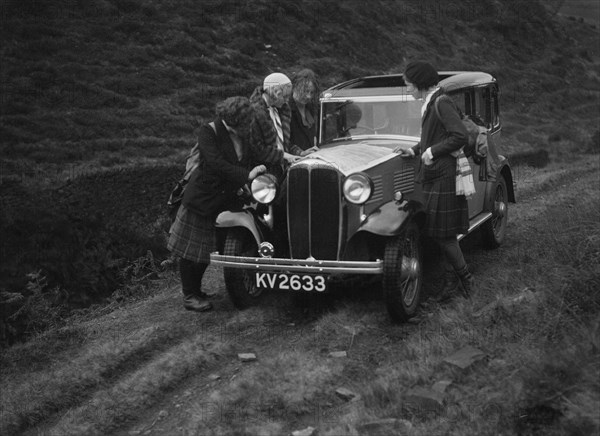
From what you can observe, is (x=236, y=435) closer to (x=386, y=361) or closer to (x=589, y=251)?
(x=386, y=361)

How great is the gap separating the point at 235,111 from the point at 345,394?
9.23 feet

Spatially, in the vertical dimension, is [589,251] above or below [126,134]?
above

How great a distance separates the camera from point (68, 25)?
25672 mm

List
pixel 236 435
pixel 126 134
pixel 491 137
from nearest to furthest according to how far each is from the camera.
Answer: pixel 236 435, pixel 491 137, pixel 126 134

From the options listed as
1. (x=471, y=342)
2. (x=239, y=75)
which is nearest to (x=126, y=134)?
(x=239, y=75)

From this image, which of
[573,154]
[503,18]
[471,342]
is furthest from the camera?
[503,18]

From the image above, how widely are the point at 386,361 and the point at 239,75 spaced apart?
21167mm

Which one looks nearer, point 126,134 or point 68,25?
point 126,134

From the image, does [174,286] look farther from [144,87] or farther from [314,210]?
[144,87]

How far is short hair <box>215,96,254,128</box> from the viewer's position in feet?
22.7

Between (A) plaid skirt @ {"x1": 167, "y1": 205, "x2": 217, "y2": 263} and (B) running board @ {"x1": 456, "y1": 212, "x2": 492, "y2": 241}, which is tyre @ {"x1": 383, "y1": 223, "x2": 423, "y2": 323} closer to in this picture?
(B) running board @ {"x1": 456, "y1": 212, "x2": 492, "y2": 241}

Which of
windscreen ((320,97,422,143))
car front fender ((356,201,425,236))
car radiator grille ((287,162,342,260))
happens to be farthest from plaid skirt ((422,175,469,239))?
windscreen ((320,97,422,143))

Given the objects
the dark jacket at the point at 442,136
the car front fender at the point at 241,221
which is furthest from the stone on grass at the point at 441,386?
the car front fender at the point at 241,221

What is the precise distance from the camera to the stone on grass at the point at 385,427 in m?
4.52
